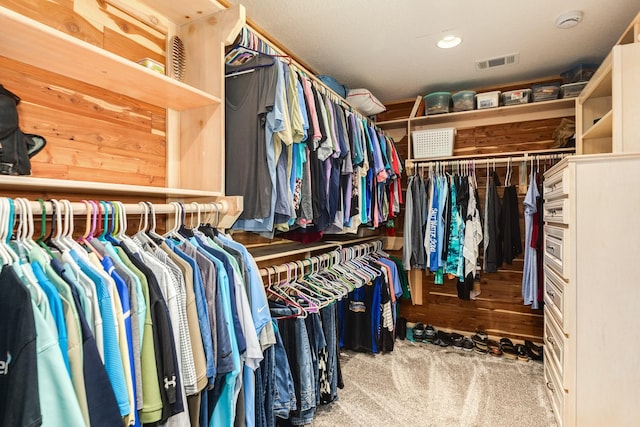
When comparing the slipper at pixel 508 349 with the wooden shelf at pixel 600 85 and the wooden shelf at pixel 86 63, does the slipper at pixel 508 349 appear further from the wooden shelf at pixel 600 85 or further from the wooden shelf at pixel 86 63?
the wooden shelf at pixel 86 63

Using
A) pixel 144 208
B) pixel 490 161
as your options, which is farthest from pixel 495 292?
pixel 144 208

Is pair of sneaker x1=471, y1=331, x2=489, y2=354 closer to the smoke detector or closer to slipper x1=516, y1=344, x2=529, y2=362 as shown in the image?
slipper x1=516, y1=344, x2=529, y2=362

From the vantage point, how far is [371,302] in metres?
2.83

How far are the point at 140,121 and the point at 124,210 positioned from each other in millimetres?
580

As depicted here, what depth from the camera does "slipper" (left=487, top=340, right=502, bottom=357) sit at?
10.1 feet

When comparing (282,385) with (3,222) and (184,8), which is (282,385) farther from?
(184,8)

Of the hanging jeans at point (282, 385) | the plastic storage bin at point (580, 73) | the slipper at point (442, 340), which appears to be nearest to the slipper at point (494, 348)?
the slipper at point (442, 340)

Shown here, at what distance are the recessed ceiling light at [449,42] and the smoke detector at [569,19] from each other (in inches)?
23.6

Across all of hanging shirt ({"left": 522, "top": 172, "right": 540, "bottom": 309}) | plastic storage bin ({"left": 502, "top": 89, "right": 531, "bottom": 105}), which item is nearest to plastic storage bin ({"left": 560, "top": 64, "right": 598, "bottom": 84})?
plastic storage bin ({"left": 502, "top": 89, "right": 531, "bottom": 105})

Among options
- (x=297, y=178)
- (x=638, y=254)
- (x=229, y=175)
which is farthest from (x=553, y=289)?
(x=229, y=175)

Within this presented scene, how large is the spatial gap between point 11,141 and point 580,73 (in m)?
3.68

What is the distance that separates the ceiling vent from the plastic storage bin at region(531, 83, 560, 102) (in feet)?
1.18

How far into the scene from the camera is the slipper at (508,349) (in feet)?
9.92

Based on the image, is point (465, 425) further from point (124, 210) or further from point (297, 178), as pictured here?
point (124, 210)
